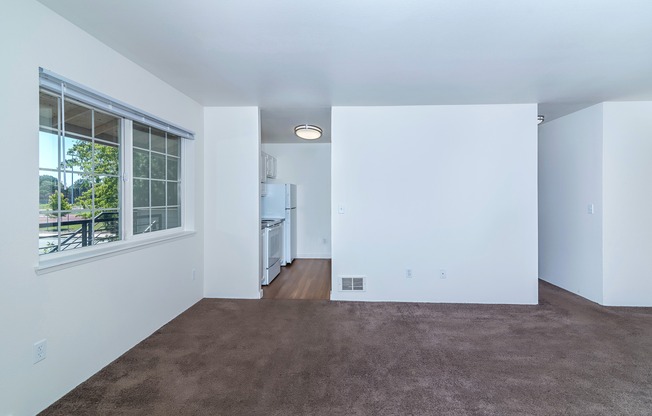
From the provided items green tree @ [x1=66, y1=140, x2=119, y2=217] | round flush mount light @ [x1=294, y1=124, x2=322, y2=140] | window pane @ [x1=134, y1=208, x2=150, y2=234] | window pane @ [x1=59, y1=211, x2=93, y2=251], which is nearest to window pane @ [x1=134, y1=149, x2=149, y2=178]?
green tree @ [x1=66, y1=140, x2=119, y2=217]

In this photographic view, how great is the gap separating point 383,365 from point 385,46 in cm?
244

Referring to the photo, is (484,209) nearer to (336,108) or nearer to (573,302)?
(573,302)

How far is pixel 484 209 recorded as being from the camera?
367 centimetres

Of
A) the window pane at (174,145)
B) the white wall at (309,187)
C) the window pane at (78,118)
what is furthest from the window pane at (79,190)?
the white wall at (309,187)

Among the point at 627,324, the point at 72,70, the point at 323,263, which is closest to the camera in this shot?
the point at 72,70

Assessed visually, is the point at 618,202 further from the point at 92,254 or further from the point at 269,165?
the point at 92,254

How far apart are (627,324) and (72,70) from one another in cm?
540

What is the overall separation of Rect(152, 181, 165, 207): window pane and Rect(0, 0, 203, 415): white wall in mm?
616

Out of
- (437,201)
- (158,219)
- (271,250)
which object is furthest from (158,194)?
(437,201)

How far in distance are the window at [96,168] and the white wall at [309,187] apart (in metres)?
3.14

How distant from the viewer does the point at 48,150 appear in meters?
1.93

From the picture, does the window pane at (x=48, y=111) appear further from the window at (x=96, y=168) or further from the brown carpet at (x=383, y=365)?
the brown carpet at (x=383, y=365)

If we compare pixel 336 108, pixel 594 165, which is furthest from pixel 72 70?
pixel 594 165

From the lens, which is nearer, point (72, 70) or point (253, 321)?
point (72, 70)
